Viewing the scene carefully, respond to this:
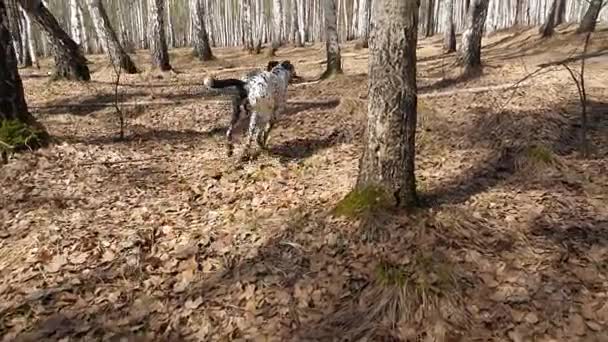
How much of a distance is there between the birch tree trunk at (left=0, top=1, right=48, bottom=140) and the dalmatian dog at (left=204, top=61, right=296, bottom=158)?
92.9 inches

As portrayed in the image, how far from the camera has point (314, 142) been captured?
7.07m

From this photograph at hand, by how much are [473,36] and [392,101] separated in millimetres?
7114

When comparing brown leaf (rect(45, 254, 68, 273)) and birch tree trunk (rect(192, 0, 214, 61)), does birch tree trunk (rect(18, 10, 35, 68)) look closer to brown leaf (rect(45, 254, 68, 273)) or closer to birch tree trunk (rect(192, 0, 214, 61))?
birch tree trunk (rect(192, 0, 214, 61))

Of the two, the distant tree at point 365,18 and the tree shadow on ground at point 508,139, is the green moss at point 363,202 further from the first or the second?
the distant tree at point 365,18

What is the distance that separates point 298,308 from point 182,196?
2244 mm

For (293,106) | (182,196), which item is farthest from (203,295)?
(293,106)

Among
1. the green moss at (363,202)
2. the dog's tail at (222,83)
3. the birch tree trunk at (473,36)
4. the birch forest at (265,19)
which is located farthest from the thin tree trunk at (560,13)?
the green moss at (363,202)

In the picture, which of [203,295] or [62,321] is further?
[203,295]

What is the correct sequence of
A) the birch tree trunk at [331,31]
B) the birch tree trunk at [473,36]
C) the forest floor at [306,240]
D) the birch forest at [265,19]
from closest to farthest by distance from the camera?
1. the forest floor at [306,240]
2. the birch tree trunk at [473,36]
3. the birch tree trunk at [331,31]
4. the birch forest at [265,19]

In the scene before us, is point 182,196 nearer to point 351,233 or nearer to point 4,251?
point 4,251

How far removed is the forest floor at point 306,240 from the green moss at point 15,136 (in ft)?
0.46

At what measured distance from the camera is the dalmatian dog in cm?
582

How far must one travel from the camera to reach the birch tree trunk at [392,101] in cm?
381

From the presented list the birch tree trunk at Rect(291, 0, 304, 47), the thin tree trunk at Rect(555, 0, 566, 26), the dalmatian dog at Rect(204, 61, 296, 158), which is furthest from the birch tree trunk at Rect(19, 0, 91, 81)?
the thin tree trunk at Rect(555, 0, 566, 26)
